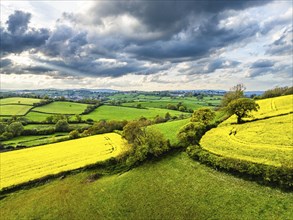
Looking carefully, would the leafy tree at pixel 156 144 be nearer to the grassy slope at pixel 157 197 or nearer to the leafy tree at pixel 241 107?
the grassy slope at pixel 157 197

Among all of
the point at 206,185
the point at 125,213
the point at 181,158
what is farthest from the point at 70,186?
the point at 206,185

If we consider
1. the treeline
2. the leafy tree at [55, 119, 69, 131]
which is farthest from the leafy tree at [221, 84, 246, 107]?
the leafy tree at [55, 119, 69, 131]

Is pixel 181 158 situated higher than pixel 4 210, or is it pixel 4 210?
pixel 181 158

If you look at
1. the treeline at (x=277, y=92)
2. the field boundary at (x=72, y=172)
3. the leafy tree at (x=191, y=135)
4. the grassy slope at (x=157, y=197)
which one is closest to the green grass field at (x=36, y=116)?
the field boundary at (x=72, y=172)

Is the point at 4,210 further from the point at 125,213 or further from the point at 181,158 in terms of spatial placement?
the point at 181,158

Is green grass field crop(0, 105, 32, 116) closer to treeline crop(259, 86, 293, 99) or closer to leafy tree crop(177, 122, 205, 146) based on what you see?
leafy tree crop(177, 122, 205, 146)

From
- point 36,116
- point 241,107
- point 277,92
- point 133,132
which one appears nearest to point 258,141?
point 241,107
